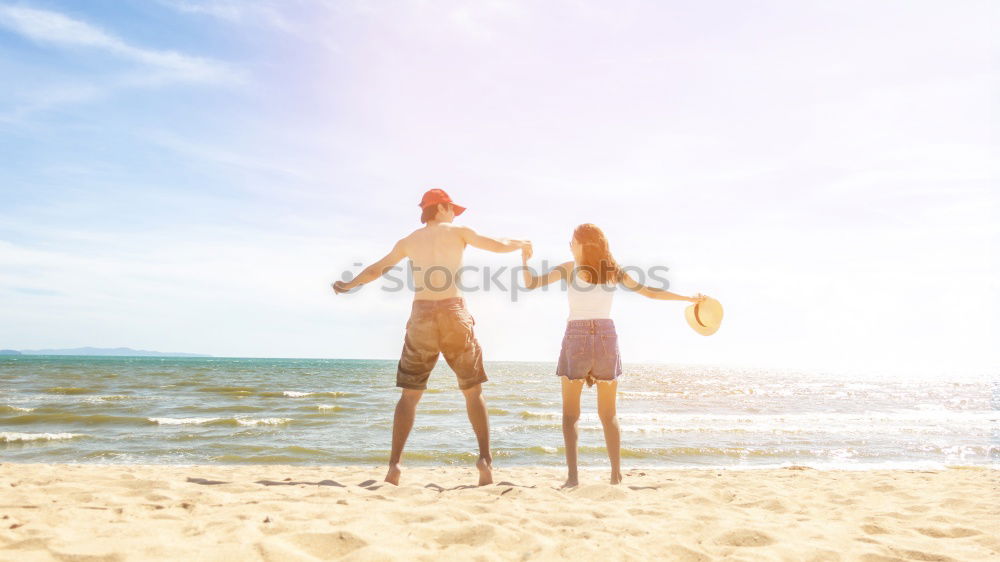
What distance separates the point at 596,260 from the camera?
187 inches

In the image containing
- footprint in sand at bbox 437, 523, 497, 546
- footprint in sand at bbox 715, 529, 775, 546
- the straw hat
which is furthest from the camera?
the straw hat

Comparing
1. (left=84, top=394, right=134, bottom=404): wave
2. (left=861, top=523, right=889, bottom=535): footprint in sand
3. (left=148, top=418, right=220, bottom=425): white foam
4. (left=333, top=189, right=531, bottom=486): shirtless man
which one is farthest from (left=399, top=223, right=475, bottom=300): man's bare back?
(left=84, top=394, right=134, bottom=404): wave

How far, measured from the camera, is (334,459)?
8273mm

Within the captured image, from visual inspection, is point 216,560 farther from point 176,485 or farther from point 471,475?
point 471,475

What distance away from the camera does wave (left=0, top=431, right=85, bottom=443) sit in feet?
31.4

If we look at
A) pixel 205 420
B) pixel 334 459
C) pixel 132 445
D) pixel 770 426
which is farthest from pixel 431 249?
pixel 770 426

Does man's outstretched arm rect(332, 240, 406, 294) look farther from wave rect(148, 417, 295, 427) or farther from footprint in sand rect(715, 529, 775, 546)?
wave rect(148, 417, 295, 427)

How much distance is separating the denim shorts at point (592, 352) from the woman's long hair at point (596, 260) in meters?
0.36

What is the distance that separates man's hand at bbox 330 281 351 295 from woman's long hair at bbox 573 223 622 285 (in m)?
1.92

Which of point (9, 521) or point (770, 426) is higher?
point (9, 521)

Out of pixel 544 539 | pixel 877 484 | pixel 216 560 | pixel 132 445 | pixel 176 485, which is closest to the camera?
pixel 216 560

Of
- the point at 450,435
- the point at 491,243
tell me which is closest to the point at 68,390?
the point at 450,435

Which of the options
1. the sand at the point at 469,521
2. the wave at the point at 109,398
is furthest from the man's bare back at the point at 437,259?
the wave at the point at 109,398

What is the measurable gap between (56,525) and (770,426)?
13.6 metres
